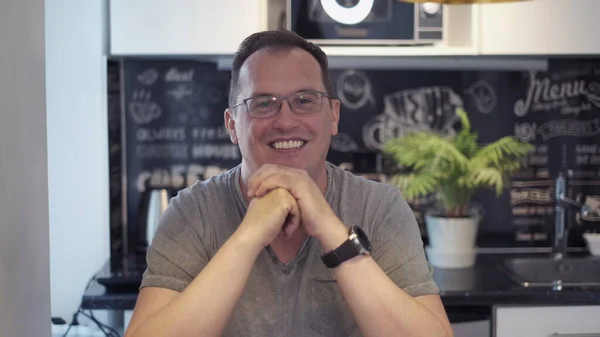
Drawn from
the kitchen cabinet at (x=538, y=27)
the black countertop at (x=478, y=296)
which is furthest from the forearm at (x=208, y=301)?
the kitchen cabinet at (x=538, y=27)

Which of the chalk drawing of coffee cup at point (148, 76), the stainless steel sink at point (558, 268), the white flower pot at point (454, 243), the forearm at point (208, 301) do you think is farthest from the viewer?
the chalk drawing of coffee cup at point (148, 76)

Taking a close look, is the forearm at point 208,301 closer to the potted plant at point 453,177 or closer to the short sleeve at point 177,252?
the short sleeve at point 177,252

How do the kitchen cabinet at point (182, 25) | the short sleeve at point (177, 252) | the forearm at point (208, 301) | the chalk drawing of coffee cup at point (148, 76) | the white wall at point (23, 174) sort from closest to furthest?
the white wall at point (23, 174) → the forearm at point (208, 301) → the short sleeve at point (177, 252) → the kitchen cabinet at point (182, 25) → the chalk drawing of coffee cup at point (148, 76)

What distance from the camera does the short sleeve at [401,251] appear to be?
55.1 inches

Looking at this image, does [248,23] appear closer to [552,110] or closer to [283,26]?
[283,26]

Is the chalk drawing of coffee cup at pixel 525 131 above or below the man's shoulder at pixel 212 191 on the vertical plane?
above

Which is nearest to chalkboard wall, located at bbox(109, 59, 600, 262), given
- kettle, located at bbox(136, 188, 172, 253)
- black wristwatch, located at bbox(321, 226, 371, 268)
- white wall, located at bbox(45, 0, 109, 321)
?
kettle, located at bbox(136, 188, 172, 253)

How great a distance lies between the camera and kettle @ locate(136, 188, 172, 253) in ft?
8.39

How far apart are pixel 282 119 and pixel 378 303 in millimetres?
405

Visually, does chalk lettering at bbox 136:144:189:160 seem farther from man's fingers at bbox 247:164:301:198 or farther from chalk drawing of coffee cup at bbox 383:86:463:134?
man's fingers at bbox 247:164:301:198

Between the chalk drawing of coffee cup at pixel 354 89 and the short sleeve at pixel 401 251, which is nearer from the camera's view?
the short sleeve at pixel 401 251

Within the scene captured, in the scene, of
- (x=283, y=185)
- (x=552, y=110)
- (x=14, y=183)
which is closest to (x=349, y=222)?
(x=283, y=185)

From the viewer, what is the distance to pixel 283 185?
1382 mm

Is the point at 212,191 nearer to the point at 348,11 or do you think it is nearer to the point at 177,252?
the point at 177,252
